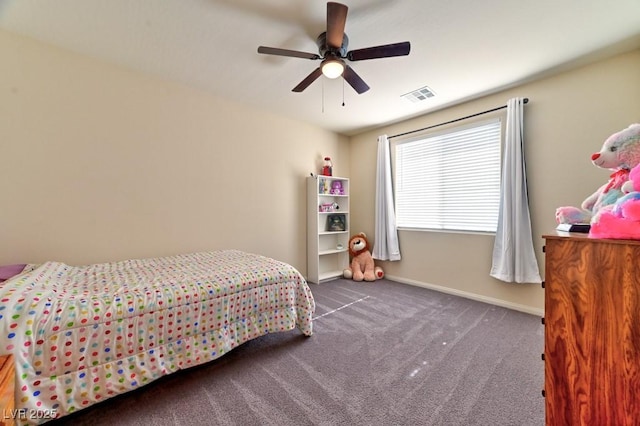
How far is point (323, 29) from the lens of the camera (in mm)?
1847

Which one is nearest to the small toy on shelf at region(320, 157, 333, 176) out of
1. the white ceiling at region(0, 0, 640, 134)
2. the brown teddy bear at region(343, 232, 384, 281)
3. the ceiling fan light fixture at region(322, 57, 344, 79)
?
the brown teddy bear at region(343, 232, 384, 281)

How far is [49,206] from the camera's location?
2.05 metres

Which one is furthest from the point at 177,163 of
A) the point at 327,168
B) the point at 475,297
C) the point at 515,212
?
the point at 475,297

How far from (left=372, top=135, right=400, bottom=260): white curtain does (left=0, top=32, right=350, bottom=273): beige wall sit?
156cm

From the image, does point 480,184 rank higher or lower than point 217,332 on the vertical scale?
higher

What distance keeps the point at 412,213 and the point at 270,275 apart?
251 cm

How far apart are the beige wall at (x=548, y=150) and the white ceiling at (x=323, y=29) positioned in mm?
221

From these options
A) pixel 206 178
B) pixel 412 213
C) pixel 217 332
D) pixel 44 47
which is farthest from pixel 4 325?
pixel 412 213

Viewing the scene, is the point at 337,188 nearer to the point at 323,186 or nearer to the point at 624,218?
the point at 323,186

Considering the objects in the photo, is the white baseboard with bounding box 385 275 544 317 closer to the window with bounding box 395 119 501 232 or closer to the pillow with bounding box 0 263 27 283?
the window with bounding box 395 119 501 232

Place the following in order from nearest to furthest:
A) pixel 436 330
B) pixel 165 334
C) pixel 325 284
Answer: pixel 165 334, pixel 436 330, pixel 325 284

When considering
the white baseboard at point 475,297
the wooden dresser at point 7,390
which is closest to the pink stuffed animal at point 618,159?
the white baseboard at point 475,297

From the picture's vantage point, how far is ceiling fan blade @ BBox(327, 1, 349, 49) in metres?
1.42

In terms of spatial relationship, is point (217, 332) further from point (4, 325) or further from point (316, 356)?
point (4, 325)
